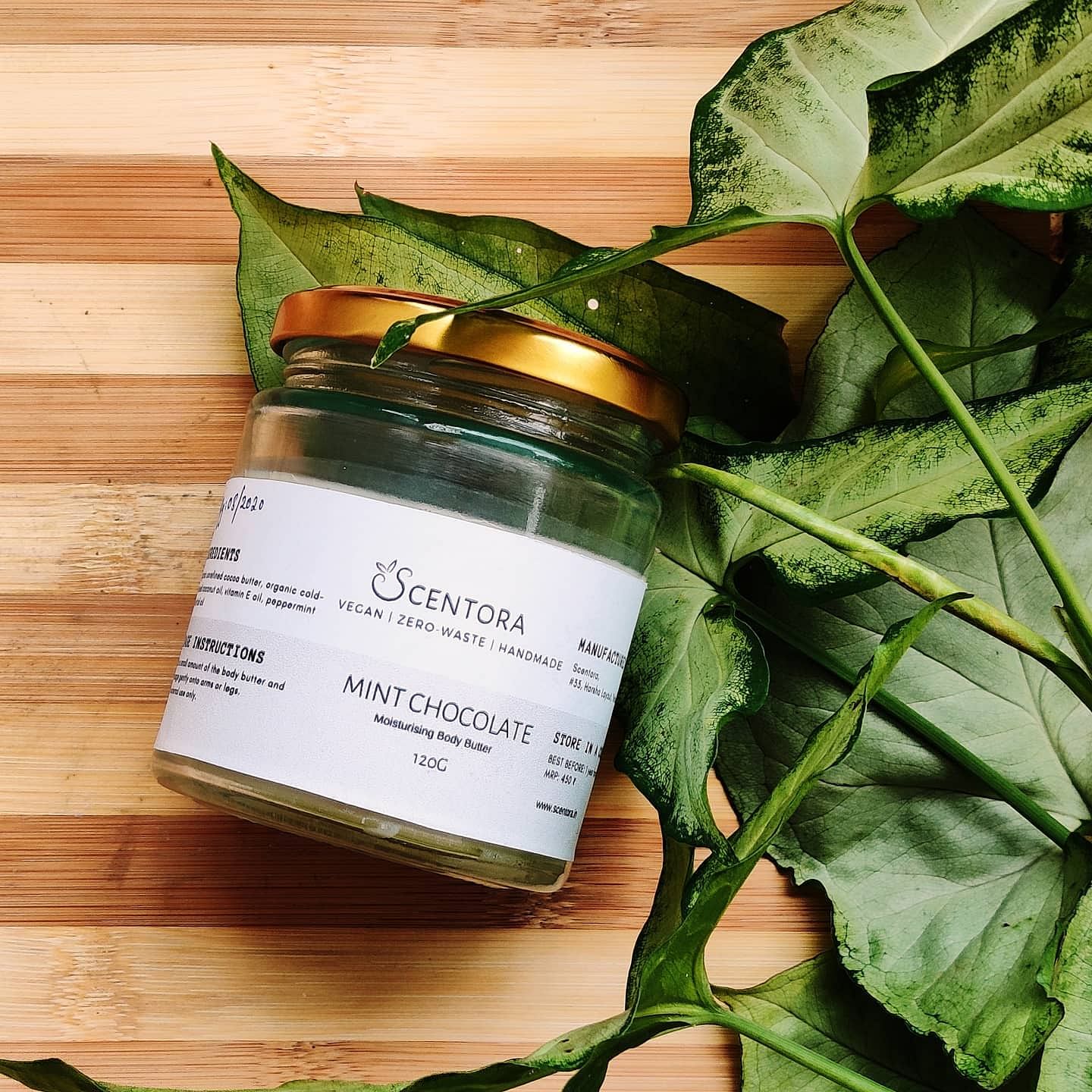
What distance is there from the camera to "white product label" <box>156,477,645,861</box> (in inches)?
16.2

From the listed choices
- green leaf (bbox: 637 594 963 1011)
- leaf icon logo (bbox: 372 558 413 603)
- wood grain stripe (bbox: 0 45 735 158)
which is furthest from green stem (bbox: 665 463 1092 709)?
wood grain stripe (bbox: 0 45 735 158)

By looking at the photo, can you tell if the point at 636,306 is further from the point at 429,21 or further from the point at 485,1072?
the point at 485,1072

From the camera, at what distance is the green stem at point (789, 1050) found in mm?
354

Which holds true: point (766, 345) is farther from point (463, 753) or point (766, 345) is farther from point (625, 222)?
point (463, 753)

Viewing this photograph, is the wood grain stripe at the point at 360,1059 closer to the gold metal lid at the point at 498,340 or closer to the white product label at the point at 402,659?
the white product label at the point at 402,659

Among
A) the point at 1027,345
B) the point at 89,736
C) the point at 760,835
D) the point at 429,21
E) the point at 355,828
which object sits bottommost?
the point at 89,736

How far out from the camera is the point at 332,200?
1.81ft

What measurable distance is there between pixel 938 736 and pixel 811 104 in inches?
10.5

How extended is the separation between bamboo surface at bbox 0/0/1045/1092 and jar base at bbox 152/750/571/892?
8 cm

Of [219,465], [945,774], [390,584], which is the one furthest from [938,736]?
[219,465]

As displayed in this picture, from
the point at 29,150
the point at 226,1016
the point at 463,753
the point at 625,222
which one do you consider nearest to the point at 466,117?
the point at 625,222

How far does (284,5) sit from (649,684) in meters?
0.39

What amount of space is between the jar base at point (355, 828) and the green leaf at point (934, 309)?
0.78ft

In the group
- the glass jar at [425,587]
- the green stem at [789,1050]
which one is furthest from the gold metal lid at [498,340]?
the green stem at [789,1050]
